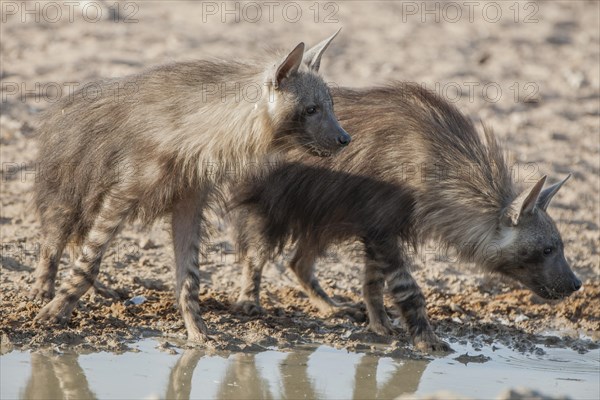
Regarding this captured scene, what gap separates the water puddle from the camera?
6.28m

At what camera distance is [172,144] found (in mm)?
7066

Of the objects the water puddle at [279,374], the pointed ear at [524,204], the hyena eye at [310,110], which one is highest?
the hyena eye at [310,110]

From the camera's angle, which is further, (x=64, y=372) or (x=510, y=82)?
(x=510, y=82)

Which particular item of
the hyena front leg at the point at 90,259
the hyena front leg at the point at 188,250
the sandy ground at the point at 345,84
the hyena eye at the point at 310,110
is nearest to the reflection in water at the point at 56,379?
the sandy ground at the point at 345,84

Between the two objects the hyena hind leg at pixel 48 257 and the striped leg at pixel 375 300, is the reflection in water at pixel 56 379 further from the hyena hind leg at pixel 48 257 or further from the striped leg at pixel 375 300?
the striped leg at pixel 375 300

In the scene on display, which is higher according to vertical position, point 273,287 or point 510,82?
point 510,82

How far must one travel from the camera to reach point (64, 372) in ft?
21.1

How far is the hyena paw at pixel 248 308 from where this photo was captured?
803 centimetres

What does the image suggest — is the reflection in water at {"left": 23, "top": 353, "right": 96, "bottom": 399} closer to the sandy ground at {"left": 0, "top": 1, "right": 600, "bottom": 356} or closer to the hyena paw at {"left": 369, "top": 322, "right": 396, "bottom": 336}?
the sandy ground at {"left": 0, "top": 1, "right": 600, "bottom": 356}

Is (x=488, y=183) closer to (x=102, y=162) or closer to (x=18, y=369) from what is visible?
(x=102, y=162)

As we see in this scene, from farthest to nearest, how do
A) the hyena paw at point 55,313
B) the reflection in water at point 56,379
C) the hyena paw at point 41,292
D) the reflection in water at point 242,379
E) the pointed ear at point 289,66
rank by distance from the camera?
the hyena paw at point 41,292, the hyena paw at point 55,313, the pointed ear at point 289,66, the reflection in water at point 242,379, the reflection in water at point 56,379

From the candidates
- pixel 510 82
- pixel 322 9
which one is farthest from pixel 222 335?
pixel 322 9

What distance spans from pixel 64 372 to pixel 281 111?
1.83 m

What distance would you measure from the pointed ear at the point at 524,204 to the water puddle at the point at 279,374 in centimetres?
86
